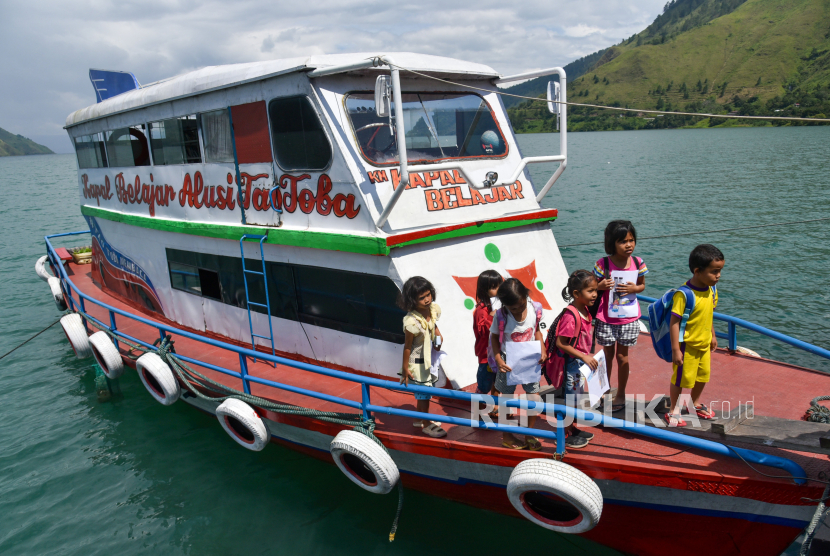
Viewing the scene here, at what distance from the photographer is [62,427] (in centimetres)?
784

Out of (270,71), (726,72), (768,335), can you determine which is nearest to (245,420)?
(270,71)

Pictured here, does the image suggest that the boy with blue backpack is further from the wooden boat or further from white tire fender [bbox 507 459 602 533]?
white tire fender [bbox 507 459 602 533]

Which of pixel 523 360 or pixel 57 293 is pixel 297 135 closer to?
pixel 523 360

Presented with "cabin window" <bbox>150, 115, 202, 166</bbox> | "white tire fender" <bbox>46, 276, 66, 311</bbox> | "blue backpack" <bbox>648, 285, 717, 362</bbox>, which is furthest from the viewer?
"white tire fender" <bbox>46, 276, 66, 311</bbox>

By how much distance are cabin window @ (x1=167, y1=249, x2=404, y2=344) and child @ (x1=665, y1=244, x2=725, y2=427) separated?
2.31m

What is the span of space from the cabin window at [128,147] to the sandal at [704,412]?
712 centimetres

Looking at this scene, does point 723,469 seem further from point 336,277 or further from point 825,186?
point 825,186

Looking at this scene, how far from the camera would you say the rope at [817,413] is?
3.90 metres

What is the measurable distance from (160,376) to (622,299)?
193 inches

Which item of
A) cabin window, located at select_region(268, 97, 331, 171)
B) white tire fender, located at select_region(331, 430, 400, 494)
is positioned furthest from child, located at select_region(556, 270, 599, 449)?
cabin window, located at select_region(268, 97, 331, 171)

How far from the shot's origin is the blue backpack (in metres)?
3.82

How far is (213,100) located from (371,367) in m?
3.39

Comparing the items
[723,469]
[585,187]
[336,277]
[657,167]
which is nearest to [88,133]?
[336,277]

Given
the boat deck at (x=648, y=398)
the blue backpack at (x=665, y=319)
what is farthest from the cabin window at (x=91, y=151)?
the blue backpack at (x=665, y=319)
